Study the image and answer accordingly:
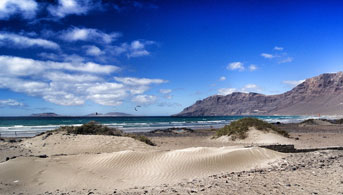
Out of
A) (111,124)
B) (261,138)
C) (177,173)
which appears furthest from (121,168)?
(111,124)

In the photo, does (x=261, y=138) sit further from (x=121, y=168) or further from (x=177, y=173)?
(x=121, y=168)

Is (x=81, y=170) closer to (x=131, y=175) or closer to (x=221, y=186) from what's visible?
(x=131, y=175)

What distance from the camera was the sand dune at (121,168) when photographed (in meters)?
7.60

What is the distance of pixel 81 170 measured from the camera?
29.0ft

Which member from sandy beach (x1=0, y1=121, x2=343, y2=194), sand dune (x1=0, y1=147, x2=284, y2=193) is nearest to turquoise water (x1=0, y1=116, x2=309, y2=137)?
sand dune (x1=0, y1=147, x2=284, y2=193)

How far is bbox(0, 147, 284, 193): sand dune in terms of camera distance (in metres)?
7.60

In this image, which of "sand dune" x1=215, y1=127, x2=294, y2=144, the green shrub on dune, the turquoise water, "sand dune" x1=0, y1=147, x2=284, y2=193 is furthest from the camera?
the turquoise water

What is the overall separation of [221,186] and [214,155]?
451 centimetres

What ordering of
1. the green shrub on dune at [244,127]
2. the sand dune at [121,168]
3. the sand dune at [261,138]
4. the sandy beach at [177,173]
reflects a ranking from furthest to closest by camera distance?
the green shrub on dune at [244,127], the sand dune at [261,138], the sand dune at [121,168], the sandy beach at [177,173]

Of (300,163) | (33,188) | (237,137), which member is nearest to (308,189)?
(300,163)

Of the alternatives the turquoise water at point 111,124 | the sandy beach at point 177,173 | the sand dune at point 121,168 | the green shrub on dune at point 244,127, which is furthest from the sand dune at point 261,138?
the turquoise water at point 111,124

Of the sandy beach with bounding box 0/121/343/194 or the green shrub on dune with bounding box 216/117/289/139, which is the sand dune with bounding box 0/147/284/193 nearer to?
the sandy beach with bounding box 0/121/343/194

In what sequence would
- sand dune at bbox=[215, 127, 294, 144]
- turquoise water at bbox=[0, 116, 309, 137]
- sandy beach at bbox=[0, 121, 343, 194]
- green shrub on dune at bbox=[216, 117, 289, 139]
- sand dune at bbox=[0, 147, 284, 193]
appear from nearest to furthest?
1. sandy beach at bbox=[0, 121, 343, 194]
2. sand dune at bbox=[0, 147, 284, 193]
3. sand dune at bbox=[215, 127, 294, 144]
4. green shrub on dune at bbox=[216, 117, 289, 139]
5. turquoise water at bbox=[0, 116, 309, 137]

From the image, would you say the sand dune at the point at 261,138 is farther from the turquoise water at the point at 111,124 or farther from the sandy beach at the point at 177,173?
the turquoise water at the point at 111,124
